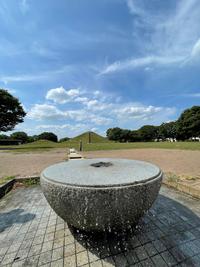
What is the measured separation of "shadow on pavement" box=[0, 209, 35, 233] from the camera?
3084 millimetres

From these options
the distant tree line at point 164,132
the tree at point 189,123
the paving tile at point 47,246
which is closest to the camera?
the paving tile at point 47,246

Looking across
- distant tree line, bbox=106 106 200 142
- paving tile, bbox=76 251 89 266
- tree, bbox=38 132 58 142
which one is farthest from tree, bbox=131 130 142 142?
paving tile, bbox=76 251 89 266

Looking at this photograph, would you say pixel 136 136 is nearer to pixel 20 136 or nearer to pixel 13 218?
pixel 20 136

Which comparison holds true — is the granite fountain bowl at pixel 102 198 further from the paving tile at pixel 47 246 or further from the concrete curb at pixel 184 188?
the concrete curb at pixel 184 188

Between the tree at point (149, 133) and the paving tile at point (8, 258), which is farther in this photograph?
the tree at point (149, 133)

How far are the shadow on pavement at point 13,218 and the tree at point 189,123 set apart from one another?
52857mm

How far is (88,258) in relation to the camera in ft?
7.07

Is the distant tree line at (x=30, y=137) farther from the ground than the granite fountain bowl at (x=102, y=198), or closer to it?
farther from the ground

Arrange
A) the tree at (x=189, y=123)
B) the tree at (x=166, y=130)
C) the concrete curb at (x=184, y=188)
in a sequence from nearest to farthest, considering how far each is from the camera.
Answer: the concrete curb at (x=184, y=188), the tree at (x=189, y=123), the tree at (x=166, y=130)

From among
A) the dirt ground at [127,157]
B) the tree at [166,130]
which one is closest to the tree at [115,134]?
the tree at [166,130]

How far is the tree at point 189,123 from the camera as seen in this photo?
48312 mm

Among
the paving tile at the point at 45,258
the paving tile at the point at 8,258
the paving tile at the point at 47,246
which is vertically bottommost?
the paving tile at the point at 8,258

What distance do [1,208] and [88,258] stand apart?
2.61 metres

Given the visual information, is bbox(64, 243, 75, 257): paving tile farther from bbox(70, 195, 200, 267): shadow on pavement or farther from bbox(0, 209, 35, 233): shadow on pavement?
bbox(0, 209, 35, 233): shadow on pavement
